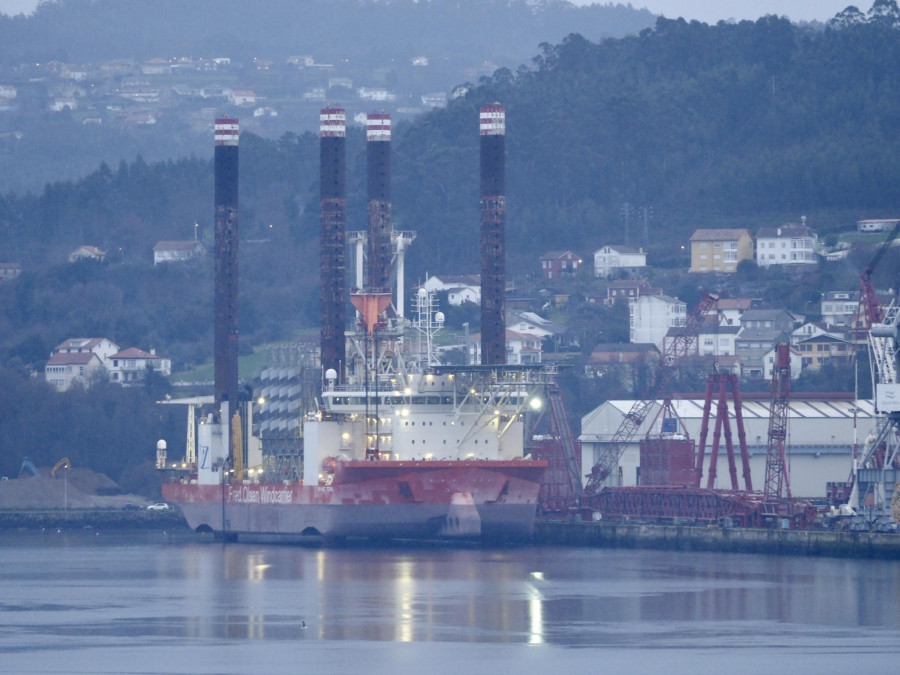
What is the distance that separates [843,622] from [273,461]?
35.4 m

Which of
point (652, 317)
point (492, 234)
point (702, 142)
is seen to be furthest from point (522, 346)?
point (492, 234)

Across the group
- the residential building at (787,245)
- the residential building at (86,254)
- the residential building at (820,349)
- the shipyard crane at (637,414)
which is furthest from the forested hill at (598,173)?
the shipyard crane at (637,414)

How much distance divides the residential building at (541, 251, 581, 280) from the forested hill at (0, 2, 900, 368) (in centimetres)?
199

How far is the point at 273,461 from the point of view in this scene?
83.4m

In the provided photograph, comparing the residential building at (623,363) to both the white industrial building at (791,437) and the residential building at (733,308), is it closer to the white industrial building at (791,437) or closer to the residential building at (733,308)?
the residential building at (733,308)

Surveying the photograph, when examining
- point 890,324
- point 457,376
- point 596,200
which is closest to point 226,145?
point 457,376

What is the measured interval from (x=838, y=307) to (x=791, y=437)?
40.1 m

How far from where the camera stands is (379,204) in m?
83.4

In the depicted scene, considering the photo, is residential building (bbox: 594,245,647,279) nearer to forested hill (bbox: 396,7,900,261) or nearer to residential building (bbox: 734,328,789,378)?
forested hill (bbox: 396,7,900,261)

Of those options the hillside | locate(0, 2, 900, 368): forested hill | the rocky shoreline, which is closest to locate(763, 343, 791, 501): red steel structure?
the rocky shoreline

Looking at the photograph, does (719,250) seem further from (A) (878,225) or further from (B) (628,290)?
(A) (878,225)

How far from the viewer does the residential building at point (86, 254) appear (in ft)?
525

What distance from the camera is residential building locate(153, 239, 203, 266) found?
529ft

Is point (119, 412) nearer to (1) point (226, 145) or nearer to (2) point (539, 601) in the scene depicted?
(1) point (226, 145)
